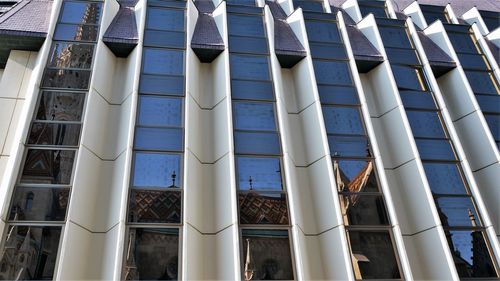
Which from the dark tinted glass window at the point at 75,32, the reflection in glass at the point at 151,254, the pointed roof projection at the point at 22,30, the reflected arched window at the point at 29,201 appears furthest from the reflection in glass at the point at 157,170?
the pointed roof projection at the point at 22,30

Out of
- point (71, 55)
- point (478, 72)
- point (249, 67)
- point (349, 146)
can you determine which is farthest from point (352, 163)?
point (71, 55)

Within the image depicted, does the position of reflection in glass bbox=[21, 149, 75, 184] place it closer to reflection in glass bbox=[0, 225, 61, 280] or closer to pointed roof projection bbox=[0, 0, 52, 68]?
reflection in glass bbox=[0, 225, 61, 280]

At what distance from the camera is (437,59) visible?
17875mm

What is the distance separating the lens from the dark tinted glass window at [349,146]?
1396 centimetres

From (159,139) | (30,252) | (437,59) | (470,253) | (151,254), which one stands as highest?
(437,59)

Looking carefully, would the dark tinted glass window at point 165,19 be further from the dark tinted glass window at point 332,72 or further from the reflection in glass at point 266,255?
the reflection in glass at point 266,255

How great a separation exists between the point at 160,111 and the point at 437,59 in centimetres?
1175

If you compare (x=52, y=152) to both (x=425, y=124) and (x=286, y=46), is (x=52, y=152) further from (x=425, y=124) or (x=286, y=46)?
(x=425, y=124)

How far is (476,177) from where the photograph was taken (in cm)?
1502

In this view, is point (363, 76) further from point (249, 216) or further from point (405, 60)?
point (249, 216)

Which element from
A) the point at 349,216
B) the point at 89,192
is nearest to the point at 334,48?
the point at 349,216

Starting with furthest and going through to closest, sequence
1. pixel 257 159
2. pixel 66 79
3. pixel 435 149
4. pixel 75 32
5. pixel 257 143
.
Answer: pixel 75 32 → pixel 435 149 → pixel 66 79 → pixel 257 143 → pixel 257 159

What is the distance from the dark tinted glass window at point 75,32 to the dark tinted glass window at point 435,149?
12222mm

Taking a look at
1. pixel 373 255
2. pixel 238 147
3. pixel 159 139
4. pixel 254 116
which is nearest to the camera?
pixel 373 255
